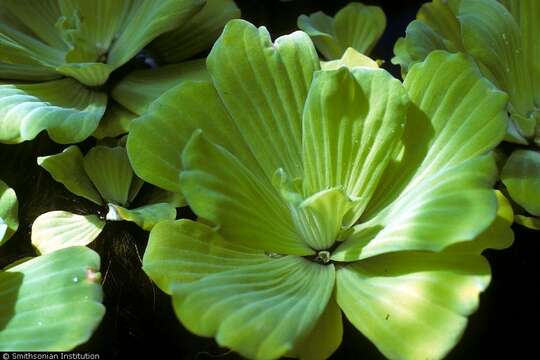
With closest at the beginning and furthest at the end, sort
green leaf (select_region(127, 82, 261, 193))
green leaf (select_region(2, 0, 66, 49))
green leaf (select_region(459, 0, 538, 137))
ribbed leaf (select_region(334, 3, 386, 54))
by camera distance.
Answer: green leaf (select_region(127, 82, 261, 193)) → green leaf (select_region(459, 0, 538, 137)) → green leaf (select_region(2, 0, 66, 49)) → ribbed leaf (select_region(334, 3, 386, 54))

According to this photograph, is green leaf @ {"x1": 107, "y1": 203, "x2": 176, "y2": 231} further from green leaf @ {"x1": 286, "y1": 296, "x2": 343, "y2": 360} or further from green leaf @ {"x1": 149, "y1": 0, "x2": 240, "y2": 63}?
green leaf @ {"x1": 149, "y1": 0, "x2": 240, "y2": 63}

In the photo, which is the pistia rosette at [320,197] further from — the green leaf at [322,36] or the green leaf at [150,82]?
the green leaf at [322,36]

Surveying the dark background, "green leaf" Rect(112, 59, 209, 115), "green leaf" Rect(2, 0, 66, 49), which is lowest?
the dark background

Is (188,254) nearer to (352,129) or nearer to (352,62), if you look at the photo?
(352,129)

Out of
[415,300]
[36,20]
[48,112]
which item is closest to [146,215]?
[48,112]

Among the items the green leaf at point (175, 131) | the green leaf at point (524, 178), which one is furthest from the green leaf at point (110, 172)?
the green leaf at point (524, 178)

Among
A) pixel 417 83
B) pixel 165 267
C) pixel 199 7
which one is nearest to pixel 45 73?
pixel 199 7

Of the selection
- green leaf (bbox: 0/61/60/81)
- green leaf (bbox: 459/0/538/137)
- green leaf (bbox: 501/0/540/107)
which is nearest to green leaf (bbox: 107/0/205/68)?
green leaf (bbox: 0/61/60/81)
